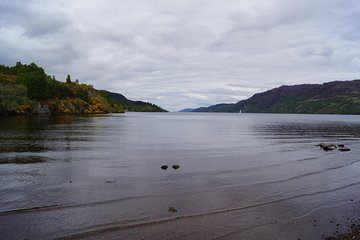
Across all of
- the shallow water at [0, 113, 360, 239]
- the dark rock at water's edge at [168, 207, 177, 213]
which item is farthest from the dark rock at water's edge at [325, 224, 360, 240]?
the dark rock at water's edge at [168, 207, 177, 213]

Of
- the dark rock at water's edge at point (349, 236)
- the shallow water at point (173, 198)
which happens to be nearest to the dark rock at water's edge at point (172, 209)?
the shallow water at point (173, 198)

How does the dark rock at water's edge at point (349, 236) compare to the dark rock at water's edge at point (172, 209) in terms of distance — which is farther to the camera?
the dark rock at water's edge at point (172, 209)

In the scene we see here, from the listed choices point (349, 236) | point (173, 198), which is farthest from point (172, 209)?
point (349, 236)

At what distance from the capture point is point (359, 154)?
52812 millimetres

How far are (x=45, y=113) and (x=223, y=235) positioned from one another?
190273mm

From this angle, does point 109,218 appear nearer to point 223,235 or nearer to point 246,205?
point 223,235

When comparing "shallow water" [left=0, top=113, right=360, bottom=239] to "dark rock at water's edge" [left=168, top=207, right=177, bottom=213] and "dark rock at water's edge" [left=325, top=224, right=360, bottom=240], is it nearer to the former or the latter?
"dark rock at water's edge" [left=168, top=207, right=177, bottom=213]

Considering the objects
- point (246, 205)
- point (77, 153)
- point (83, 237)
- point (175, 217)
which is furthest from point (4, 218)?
point (77, 153)

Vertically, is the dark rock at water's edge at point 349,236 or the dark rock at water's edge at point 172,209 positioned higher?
the dark rock at water's edge at point 349,236

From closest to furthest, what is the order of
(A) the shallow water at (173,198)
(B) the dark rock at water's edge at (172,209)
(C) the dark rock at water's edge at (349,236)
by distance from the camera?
1. (C) the dark rock at water's edge at (349,236)
2. (A) the shallow water at (173,198)
3. (B) the dark rock at water's edge at (172,209)

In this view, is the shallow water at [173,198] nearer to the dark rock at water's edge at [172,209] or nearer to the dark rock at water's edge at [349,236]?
the dark rock at water's edge at [172,209]

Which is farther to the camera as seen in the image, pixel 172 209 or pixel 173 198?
pixel 173 198

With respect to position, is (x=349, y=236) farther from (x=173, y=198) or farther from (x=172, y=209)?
(x=173, y=198)

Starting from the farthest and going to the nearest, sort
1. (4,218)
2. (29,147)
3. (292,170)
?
(29,147), (292,170), (4,218)
